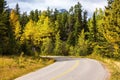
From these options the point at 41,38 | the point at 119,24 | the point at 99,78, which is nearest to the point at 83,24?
the point at 41,38

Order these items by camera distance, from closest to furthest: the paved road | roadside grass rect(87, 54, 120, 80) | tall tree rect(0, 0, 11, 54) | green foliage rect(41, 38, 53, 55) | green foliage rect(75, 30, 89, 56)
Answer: the paved road
roadside grass rect(87, 54, 120, 80)
tall tree rect(0, 0, 11, 54)
green foliage rect(41, 38, 53, 55)
green foliage rect(75, 30, 89, 56)

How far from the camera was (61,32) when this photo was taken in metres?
122

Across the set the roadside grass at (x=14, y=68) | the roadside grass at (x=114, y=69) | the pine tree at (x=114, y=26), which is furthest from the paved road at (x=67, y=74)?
the pine tree at (x=114, y=26)

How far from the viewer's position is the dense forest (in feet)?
121

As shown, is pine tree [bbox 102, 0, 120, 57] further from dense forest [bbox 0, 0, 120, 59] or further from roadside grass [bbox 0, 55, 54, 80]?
roadside grass [bbox 0, 55, 54, 80]

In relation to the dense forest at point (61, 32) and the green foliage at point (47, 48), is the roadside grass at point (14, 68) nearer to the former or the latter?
the dense forest at point (61, 32)

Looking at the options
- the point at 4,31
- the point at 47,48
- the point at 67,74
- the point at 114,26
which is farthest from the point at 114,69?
the point at 47,48

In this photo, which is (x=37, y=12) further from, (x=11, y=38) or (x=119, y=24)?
(x=119, y=24)

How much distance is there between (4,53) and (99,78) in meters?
33.2

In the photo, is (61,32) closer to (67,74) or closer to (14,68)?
(14,68)

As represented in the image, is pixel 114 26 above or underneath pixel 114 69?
above

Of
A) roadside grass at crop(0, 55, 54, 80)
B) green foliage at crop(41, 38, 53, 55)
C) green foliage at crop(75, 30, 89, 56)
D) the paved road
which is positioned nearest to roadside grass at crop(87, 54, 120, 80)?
the paved road

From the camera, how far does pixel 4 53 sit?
184ft

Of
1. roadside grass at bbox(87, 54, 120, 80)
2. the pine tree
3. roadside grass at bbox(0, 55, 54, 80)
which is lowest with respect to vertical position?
roadside grass at bbox(87, 54, 120, 80)
